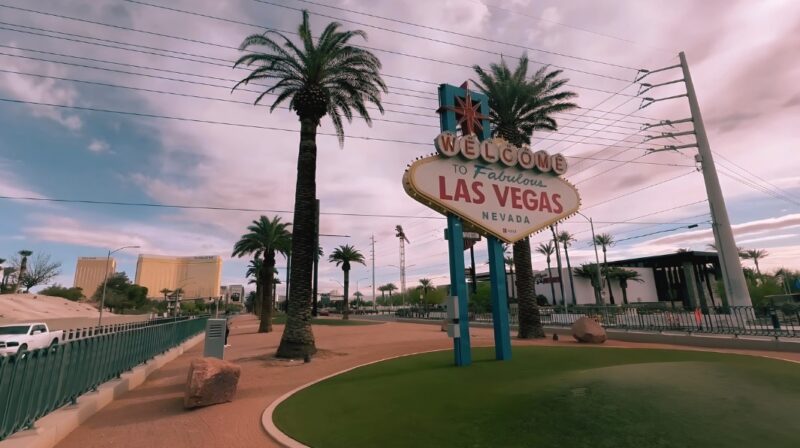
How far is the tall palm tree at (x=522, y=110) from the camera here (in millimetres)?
24172

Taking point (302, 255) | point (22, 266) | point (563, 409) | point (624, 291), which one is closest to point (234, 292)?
point (302, 255)

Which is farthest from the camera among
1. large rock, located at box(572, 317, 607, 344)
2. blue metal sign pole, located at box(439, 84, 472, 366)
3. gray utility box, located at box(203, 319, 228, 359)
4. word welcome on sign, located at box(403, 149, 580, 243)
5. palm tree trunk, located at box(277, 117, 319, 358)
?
large rock, located at box(572, 317, 607, 344)

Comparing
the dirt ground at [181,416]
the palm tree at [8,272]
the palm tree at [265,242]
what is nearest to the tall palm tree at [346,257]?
the palm tree at [265,242]

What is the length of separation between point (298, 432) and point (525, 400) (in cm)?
442

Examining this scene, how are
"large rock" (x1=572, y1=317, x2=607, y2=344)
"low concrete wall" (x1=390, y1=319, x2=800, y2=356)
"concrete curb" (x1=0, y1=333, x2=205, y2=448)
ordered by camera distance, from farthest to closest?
"large rock" (x1=572, y1=317, x2=607, y2=344) < "low concrete wall" (x1=390, y1=319, x2=800, y2=356) < "concrete curb" (x1=0, y1=333, x2=205, y2=448)

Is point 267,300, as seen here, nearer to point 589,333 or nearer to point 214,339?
point 214,339

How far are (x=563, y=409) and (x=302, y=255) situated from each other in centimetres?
1430

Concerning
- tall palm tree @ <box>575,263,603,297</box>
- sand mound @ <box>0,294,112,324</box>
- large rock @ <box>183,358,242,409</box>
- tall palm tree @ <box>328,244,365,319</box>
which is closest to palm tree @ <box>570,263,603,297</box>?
tall palm tree @ <box>575,263,603,297</box>

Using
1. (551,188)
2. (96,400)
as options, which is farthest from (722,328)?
(96,400)

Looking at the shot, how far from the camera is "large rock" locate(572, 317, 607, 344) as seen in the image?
19031mm

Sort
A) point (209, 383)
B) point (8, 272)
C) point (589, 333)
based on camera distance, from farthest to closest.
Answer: point (8, 272), point (589, 333), point (209, 383)

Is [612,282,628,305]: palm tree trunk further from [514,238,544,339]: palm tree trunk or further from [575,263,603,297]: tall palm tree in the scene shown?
[514,238,544,339]: palm tree trunk

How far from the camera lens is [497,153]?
14.5m

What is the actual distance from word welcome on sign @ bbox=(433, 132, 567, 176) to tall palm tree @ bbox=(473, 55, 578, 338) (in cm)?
998
